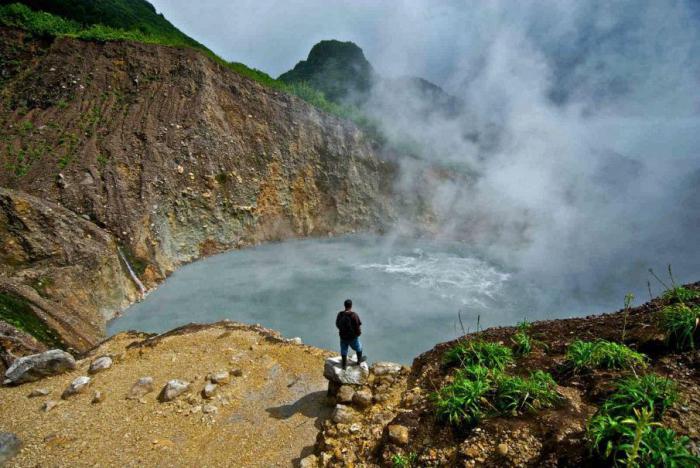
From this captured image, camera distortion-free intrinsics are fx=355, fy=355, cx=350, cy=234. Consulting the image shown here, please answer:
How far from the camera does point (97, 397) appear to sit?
732cm

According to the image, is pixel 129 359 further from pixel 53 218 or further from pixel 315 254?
pixel 315 254

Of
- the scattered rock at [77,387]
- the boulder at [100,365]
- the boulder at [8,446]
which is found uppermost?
the boulder at [100,365]

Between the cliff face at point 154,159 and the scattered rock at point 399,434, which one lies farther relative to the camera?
the cliff face at point 154,159

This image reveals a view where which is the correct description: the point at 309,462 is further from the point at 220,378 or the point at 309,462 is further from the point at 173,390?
the point at 173,390

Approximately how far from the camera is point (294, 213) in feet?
96.5

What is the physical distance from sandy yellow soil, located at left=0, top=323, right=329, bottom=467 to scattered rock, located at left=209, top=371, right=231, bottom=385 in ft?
0.49

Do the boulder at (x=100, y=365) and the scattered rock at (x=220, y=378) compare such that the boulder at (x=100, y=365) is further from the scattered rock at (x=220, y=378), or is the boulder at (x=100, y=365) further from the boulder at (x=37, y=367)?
the scattered rock at (x=220, y=378)

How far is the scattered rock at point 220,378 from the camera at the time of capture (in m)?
7.99

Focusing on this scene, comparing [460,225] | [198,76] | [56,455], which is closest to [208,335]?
[56,455]

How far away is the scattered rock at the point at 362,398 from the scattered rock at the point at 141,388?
455 cm

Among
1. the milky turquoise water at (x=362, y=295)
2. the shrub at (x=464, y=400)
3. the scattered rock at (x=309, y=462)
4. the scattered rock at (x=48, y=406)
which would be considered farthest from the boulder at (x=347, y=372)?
the scattered rock at (x=48, y=406)

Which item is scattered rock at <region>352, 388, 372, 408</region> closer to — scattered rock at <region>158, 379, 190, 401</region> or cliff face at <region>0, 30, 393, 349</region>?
scattered rock at <region>158, 379, 190, 401</region>

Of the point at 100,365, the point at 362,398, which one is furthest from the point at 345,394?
the point at 100,365

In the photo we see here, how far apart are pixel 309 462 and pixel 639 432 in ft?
15.7
